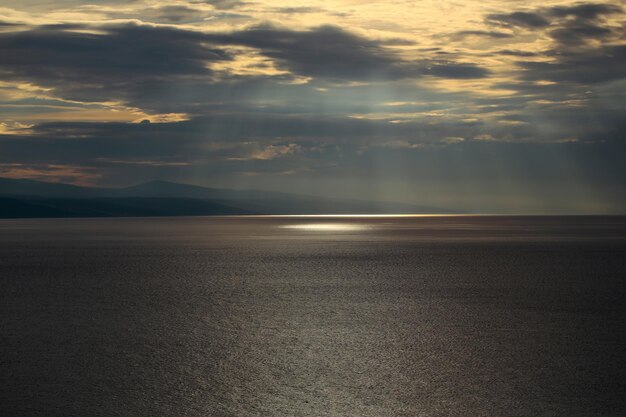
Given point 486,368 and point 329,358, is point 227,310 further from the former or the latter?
point 486,368

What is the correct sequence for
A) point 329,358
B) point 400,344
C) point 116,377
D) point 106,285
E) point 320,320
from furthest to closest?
point 106,285 → point 320,320 → point 400,344 → point 329,358 → point 116,377

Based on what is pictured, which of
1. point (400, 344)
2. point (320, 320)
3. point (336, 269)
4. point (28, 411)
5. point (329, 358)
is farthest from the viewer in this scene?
point (336, 269)

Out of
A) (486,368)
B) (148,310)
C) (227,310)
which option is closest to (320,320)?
(227,310)

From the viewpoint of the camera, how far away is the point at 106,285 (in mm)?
30484

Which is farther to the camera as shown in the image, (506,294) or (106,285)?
(106,285)

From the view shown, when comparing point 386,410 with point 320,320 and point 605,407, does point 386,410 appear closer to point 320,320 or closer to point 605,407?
point 605,407

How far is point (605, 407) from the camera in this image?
431 inches

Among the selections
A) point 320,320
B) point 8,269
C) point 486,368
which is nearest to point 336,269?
point 8,269

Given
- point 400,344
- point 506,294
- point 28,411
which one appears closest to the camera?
point 28,411

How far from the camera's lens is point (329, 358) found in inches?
578

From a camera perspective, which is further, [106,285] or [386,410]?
[106,285]

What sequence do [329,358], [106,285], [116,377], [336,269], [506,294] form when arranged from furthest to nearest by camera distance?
[336,269] < [106,285] < [506,294] < [329,358] < [116,377]

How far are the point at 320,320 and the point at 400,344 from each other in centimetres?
413

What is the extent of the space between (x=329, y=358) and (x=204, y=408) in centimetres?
416
